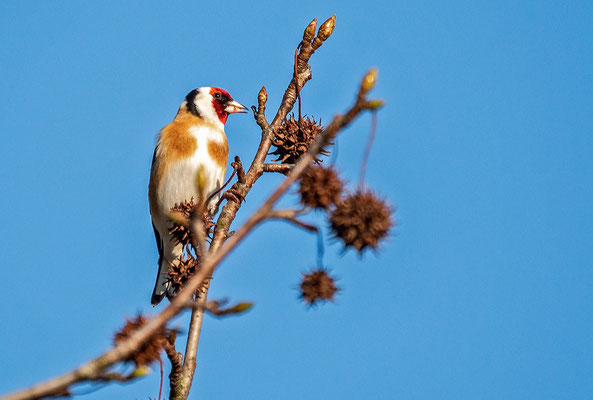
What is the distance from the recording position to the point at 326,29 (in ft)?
13.9

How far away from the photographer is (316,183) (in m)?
2.44

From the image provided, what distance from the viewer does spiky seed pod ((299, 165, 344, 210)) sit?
241cm

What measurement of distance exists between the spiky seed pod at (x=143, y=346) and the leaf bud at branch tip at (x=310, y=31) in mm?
2286

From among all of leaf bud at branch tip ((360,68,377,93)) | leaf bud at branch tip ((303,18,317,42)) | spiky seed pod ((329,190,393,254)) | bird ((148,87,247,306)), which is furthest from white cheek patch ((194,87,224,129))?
leaf bud at branch tip ((360,68,377,93))

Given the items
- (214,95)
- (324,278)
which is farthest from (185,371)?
(214,95)

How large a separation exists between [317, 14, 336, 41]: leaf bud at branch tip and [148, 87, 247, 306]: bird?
149 centimetres

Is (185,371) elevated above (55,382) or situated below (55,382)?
above

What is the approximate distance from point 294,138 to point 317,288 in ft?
5.88

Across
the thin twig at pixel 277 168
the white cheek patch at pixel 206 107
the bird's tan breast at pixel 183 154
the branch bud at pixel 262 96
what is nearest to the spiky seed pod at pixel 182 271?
the thin twig at pixel 277 168

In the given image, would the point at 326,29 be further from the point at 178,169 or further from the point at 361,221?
the point at 361,221

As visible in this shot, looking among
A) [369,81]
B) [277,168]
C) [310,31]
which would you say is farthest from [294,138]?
[369,81]

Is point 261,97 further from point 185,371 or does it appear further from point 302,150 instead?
point 185,371

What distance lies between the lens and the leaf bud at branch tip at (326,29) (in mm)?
4250

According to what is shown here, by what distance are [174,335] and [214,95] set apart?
373cm
